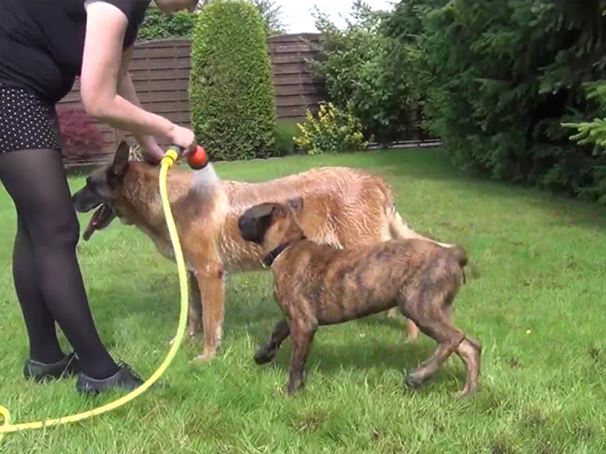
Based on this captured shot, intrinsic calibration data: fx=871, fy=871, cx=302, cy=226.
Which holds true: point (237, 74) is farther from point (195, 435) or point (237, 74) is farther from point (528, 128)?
point (195, 435)

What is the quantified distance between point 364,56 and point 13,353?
1704 centimetres

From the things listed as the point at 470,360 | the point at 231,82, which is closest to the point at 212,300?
the point at 470,360

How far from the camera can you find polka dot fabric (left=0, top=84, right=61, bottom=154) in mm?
3824

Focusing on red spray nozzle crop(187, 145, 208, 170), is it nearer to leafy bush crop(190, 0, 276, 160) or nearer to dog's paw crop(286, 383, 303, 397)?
dog's paw crop(286, 383, 303, 397)

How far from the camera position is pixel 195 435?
373cm

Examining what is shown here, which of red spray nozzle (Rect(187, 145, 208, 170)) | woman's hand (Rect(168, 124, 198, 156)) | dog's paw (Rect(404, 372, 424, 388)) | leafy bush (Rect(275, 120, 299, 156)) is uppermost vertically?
woman's hand (Rect(168, 124, 198, 156))

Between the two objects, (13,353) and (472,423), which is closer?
(472,423)

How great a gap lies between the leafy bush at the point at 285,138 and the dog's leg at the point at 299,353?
16131 millimetres

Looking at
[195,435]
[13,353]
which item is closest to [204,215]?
[13,353]

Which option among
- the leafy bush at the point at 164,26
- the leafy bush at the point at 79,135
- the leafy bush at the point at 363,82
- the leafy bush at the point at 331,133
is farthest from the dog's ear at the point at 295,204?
the leafy bush at the point at 164,26

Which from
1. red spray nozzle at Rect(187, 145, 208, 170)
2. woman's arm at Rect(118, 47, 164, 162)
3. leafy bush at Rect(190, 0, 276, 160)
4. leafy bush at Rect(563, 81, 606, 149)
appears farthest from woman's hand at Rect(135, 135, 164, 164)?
leafy bush at Rect(190, 0, 276, 160)

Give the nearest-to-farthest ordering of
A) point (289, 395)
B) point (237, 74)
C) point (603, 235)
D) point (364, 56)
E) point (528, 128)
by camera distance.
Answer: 1. point (289, 395)
2. point (603, 235)
3. point (528, 128)
4. point (237, 74)
5. point (364, 56)

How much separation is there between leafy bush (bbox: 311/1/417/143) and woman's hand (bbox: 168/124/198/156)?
48.7 feet

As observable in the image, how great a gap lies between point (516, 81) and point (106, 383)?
8.86 metres
